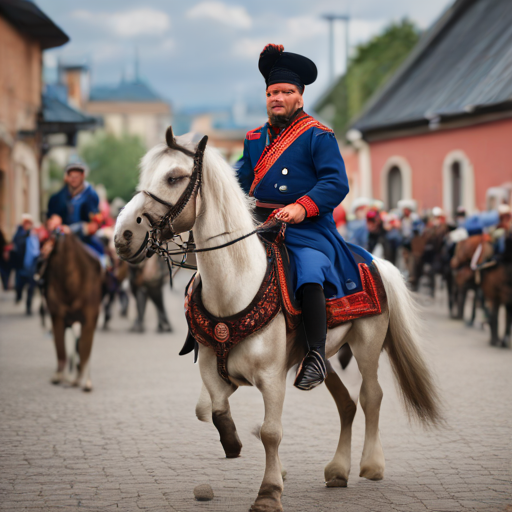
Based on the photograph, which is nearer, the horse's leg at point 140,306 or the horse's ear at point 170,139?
the horse's ear at point 170,139

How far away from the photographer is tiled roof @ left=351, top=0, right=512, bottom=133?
28047 millimetres

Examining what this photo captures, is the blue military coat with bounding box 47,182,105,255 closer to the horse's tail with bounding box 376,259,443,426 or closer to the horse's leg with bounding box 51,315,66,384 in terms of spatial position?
the horse's leg with bounding box 51,315,66,384

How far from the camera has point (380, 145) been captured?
118 ft

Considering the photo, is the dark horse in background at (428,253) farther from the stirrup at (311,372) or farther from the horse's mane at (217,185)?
the horse's mane at (217,185)

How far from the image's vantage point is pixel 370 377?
588 centimetres

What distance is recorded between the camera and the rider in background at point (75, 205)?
966 centimetres

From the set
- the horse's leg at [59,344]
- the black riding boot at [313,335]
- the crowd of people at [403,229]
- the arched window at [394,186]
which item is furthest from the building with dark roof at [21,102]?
the black riding boot at [313,335]

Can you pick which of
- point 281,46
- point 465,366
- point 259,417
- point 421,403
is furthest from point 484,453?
point 465,366

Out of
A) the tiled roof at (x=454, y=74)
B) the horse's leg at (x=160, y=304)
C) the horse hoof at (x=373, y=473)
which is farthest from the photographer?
the tiled roof at (x=454, y=74)

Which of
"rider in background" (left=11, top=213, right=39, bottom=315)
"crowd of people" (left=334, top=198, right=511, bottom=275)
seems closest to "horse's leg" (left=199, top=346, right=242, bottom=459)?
"crowd of people" (left=334, top=198, right=511, bottom=275)

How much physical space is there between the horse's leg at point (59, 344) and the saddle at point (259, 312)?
16.4ft

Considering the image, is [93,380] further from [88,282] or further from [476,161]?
[476,161]

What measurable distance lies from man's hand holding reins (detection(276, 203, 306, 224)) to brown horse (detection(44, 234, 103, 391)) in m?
5.27

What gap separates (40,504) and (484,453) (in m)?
3.31
